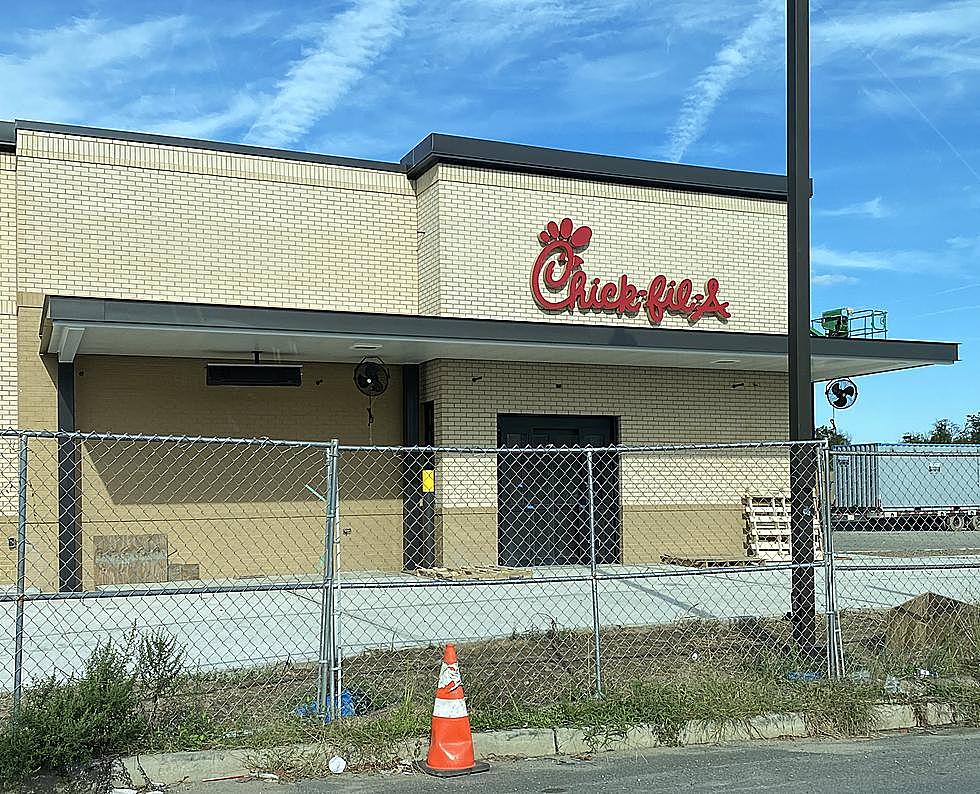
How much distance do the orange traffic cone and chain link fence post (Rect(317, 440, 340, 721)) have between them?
824mm

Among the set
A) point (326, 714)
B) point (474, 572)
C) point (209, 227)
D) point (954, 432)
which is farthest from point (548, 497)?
point (954, 432)

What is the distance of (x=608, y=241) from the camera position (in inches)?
792

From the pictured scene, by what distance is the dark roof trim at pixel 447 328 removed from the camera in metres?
14.6

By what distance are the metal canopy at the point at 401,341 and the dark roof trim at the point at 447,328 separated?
1 centimetres

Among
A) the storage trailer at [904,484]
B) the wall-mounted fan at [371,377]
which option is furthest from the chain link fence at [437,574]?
the storage trailer at [904,484]

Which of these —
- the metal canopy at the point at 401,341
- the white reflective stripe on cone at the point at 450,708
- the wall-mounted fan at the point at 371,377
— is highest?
the metal canopy at the point at 401,341

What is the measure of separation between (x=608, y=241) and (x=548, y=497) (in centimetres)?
463

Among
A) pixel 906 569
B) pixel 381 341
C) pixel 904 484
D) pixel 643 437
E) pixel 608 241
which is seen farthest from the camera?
pixel 904 484

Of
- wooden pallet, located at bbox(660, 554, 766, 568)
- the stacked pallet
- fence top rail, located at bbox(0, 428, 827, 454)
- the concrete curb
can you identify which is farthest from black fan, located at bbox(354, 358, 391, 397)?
the concrete curb

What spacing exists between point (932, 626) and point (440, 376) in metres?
10.2

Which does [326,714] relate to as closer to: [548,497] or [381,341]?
[381,341]

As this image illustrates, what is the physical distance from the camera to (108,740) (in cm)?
695

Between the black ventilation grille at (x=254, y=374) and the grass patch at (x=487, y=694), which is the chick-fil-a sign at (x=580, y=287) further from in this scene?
the grass patch at (x=487, y=694)

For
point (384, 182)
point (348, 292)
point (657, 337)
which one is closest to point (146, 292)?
point (348, 292)
